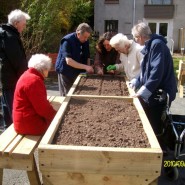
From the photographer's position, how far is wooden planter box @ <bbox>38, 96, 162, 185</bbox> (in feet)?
7.17

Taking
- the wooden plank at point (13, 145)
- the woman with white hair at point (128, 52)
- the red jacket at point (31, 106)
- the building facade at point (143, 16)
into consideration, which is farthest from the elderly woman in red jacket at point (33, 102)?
the building facade at point (143, 16)

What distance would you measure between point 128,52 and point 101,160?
2.50 m

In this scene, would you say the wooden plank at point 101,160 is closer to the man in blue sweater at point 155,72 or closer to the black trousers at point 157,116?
the man in blue sweater at point 155,72

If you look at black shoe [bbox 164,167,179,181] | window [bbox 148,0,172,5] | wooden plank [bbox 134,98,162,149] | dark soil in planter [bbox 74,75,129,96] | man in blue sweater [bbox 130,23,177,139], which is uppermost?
window [bbox 148,0,172,5]

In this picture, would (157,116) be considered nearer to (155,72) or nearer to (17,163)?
(155,72)

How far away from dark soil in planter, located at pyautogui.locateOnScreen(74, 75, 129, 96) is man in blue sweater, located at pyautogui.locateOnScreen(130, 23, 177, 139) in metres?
0.45

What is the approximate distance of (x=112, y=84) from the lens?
477 cm

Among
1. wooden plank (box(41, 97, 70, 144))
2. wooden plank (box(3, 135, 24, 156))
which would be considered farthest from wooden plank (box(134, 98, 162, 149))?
wooden plank (box(3, 135, 24, 156))

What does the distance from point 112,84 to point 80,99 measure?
1.10 meters

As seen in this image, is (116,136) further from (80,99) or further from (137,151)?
(80,99)

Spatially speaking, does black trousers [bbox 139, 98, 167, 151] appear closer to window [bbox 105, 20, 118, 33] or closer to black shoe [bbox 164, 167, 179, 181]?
black shoe [bbox 164, 167, 179, 181]

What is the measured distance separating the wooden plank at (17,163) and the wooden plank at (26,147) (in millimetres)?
48

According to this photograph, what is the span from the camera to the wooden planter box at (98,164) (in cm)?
219

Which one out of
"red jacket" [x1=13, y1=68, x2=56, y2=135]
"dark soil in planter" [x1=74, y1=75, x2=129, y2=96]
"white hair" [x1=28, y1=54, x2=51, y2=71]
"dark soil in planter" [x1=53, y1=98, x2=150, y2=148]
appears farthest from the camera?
"dark soil in planter" [x1=74, y1=75, x2=129, y2=96]
